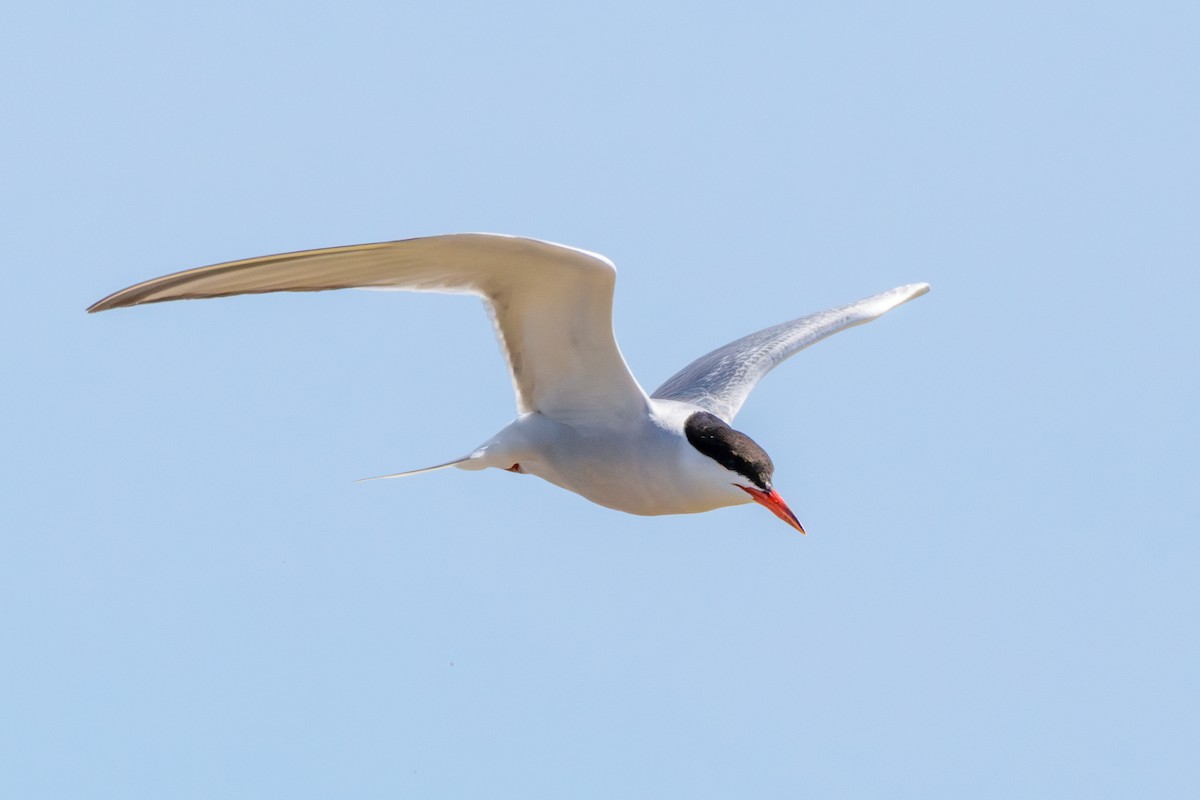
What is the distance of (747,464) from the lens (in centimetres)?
621

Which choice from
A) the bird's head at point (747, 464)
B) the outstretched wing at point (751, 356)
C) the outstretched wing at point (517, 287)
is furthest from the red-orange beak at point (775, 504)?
the outstretched wing at point (751, 356)

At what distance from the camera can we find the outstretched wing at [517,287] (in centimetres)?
516

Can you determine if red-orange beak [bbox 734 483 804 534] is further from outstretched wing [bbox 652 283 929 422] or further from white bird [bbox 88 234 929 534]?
outstretched wing [bbox 652 283 929 422]

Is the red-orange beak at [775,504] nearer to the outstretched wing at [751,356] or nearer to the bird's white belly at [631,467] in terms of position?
the bird's white belly at [631,467]

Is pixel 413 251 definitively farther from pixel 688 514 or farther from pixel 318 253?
pixel 688 514

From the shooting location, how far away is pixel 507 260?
19.0 ft

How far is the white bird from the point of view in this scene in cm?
552

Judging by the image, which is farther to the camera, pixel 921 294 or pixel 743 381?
pixel 921 294

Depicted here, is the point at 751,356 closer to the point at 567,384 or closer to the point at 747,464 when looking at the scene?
the point at 567,384

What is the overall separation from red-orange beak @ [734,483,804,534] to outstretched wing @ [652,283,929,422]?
4.29ft

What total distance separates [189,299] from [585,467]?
2.17 m

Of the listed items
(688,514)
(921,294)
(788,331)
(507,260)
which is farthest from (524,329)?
(921,294)

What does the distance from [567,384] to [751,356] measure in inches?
77.6

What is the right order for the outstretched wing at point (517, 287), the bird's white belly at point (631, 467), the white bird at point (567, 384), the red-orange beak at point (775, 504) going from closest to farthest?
the outstretched wing at point (517, 287)
the white bird at point (567, 384)
the red-orange beak at point (775, 504)
the bird's white belly at point (631, 467)
